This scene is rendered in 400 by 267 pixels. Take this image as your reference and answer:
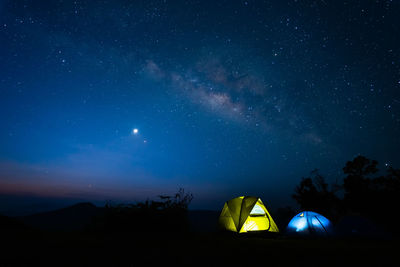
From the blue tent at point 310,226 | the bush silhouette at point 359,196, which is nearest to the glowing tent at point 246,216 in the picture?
the blue tent at point 310,226

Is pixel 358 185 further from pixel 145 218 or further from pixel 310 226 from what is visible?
pixel 145 218

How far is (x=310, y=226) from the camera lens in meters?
9.91

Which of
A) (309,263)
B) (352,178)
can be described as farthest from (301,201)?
(309,263)

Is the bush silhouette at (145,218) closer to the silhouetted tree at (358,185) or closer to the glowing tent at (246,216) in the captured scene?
the glowing tent at (246,216)

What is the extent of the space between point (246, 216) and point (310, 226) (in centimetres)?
282

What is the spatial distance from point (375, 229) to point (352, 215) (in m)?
0.90

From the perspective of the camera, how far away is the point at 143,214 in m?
8.19

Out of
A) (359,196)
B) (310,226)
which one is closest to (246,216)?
(310,226)

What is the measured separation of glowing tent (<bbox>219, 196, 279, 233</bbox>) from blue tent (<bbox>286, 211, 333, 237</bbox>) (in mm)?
1212

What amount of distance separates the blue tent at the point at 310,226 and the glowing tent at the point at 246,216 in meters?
1.21

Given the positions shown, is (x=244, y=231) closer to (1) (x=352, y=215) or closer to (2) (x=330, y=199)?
(1) (x=352, y=215)

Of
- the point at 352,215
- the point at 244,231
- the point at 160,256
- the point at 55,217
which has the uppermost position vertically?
the point at 352,215

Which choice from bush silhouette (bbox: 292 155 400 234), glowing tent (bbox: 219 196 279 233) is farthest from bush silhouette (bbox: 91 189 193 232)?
bush silhouette (bbox: 292 155 400 234)

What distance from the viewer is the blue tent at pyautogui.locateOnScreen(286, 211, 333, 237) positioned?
9777 millimetres
